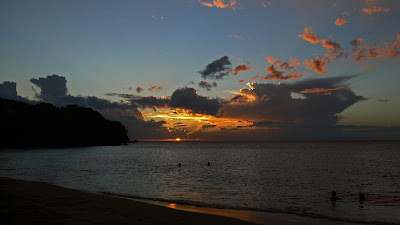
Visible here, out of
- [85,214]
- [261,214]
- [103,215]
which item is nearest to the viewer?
[85,214]

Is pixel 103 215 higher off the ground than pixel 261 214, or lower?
higher

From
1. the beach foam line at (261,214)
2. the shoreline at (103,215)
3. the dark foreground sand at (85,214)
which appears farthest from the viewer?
the beach foam line at (261,214)

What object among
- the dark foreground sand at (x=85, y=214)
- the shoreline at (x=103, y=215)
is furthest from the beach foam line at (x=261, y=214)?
the dark foreground sand at (x=85, y=214)

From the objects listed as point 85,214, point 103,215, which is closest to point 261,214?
point 103,215

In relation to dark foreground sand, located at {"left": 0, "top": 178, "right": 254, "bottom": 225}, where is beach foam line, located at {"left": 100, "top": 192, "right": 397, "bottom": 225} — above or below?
below

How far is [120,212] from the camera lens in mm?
14891

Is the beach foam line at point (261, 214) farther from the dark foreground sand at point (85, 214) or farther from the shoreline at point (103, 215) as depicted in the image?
the dark foreground sand at point (85, 214)

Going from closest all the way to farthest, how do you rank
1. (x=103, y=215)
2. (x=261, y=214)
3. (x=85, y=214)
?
(x=85, y=214) < (x=103, y=215) < (x=261, y=214)

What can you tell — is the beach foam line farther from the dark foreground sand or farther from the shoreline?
the dark foreground sand

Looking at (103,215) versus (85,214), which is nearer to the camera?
(85,214)

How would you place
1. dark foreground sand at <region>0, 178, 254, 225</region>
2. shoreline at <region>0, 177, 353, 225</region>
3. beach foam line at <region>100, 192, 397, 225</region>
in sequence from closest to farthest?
1. dark foreground sand at <region>0, 178, 254, 225</region>
2. shoreline at <region>0, 177, 353, 225</region>
3. beach foam line at <region>100, 192, 397, 225</region>

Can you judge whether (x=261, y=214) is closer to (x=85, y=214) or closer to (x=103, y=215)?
(x=103, y=215)

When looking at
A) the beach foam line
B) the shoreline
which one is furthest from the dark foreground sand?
the beach foam line

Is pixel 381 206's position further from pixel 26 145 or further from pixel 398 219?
pixel 26 145
